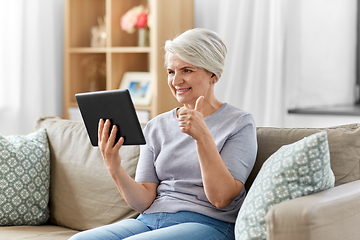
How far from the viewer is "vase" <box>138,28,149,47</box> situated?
9.89 ft

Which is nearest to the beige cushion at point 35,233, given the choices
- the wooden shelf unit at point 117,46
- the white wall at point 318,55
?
the wooden shelf unit at point 117,46

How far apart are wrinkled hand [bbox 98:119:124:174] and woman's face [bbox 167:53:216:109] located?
269mm

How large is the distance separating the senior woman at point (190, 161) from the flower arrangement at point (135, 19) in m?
1.49

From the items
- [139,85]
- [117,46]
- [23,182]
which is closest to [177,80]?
[23,182]

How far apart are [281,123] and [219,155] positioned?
1.44 m

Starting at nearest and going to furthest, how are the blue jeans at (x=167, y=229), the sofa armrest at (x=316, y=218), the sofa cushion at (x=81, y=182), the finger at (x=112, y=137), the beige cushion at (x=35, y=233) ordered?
the sofa armrest at (x=316, y=218) < the blue jeans at (x=167, y=229) < the finger at (x=112, y=137) < the beige cushion at (x=35, y=233) < the sofa cushion at (x=81, y=182)

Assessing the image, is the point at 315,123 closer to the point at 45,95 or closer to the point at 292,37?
the point at 292,37

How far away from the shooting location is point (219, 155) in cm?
135

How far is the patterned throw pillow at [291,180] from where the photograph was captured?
115 cm

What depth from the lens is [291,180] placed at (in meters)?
1.16

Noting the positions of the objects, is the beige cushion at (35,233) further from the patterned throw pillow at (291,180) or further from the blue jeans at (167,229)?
the patterned throw pillow at (291,180)

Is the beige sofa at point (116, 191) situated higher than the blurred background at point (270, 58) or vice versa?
the blurred background at point (270, 58)

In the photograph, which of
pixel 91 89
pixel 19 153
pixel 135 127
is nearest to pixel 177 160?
pixel 135 127

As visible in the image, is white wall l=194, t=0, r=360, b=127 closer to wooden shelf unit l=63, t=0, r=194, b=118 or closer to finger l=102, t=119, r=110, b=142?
wooden shelf unit l=63, t=0, r=194, b=118
